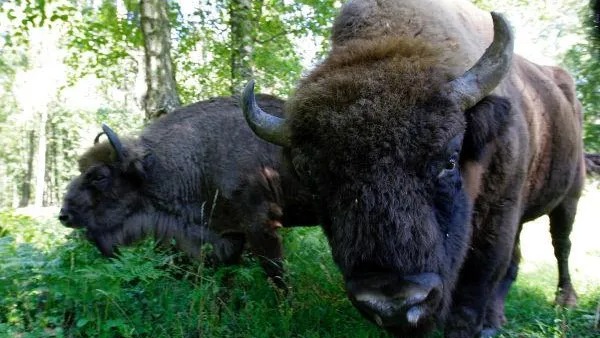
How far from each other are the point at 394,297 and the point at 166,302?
2.60 m

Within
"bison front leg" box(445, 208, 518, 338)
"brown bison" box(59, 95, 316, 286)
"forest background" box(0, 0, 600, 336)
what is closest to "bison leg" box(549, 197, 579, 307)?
"forest background" box(0, 0, 600, 336)

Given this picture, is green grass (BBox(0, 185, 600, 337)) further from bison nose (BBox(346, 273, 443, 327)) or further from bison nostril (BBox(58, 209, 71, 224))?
bison nose (BBox(346, 273, 443, 327))

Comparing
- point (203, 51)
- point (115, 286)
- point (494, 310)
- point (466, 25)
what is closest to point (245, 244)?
point (115, 286)

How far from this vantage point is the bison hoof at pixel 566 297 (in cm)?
615

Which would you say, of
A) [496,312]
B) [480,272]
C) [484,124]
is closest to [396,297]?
[484,124]

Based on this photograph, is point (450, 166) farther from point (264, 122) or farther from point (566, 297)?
point (566, 297)

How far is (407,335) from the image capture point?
3.17 metres

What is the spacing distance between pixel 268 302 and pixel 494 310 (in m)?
2.30

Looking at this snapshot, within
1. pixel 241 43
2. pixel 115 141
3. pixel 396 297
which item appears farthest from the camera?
pixel 241 43

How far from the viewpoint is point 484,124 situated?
3.43m

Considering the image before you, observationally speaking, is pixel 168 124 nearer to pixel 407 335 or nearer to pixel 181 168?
pixel 181 168

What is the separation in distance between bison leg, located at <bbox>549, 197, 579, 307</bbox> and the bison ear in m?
3.85

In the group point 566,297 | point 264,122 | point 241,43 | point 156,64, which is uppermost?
point 241,43

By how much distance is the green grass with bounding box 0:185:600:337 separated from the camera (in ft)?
13.5
